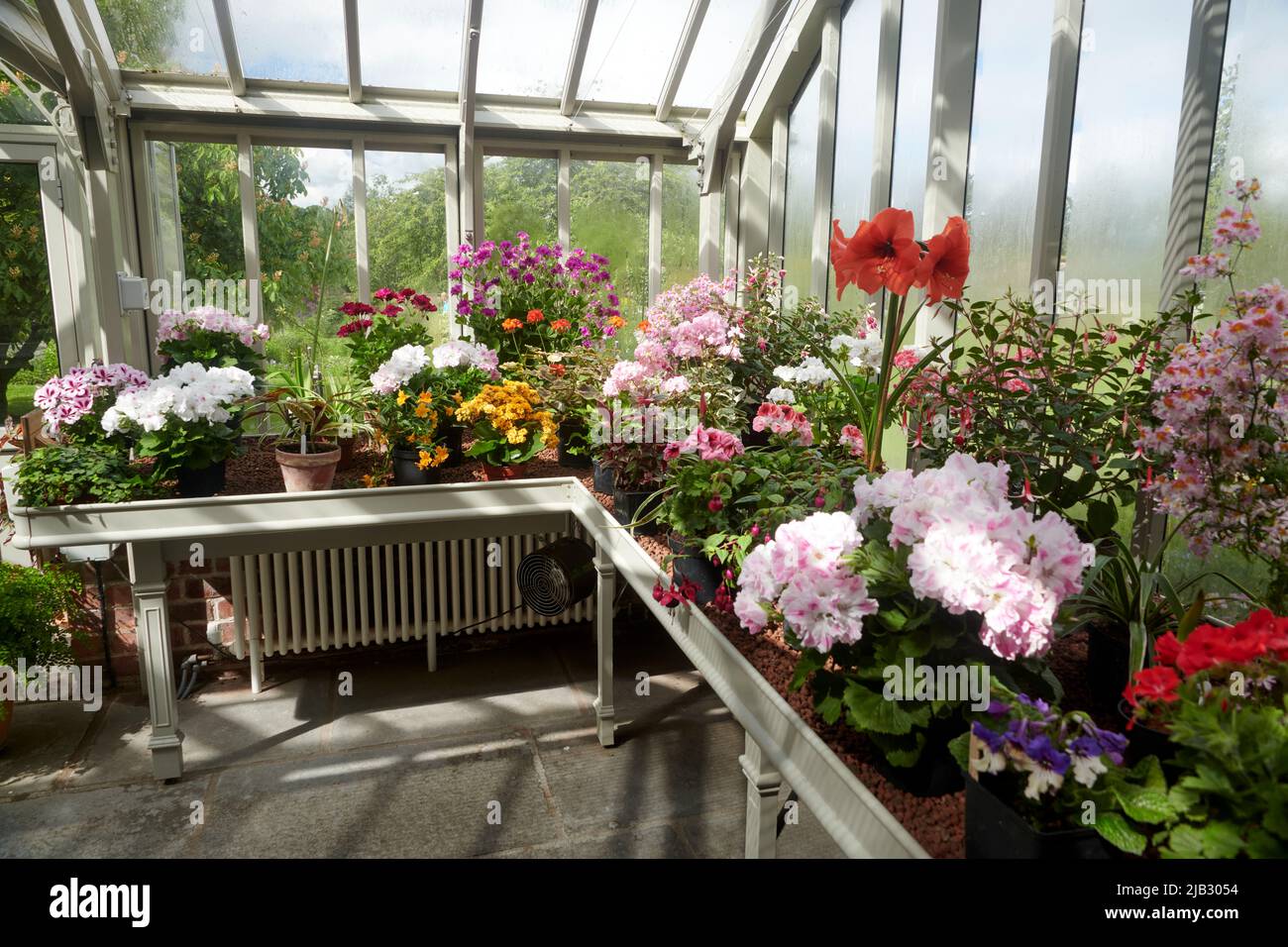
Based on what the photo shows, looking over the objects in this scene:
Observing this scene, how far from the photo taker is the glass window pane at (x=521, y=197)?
4.77 meters

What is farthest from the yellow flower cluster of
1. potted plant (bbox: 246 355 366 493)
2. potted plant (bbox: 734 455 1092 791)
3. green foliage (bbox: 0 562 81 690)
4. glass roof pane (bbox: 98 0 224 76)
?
glass roof pane (bbox: 98 0 224 76)

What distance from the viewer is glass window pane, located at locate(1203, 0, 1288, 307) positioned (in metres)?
1.92

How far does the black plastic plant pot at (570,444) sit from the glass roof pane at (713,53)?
2204 mm

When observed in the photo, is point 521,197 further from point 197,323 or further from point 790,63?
point 197,323

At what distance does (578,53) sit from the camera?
14.3 ft

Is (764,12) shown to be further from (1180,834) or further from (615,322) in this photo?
(1180,834)

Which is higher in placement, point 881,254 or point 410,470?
point 881,254

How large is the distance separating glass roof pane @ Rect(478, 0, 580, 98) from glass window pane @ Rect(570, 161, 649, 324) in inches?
20.4

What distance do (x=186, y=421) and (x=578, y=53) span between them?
8.82 feet

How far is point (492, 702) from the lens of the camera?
4.00m

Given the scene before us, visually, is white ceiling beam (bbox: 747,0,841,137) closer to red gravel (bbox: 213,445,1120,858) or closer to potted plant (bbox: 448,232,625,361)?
potted plant (bbox: 448,232,625,361)

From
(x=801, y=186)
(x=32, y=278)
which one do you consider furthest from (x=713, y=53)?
(x=32, y=278)

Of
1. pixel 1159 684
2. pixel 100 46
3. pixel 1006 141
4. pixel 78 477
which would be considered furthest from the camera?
pixel 100 46
